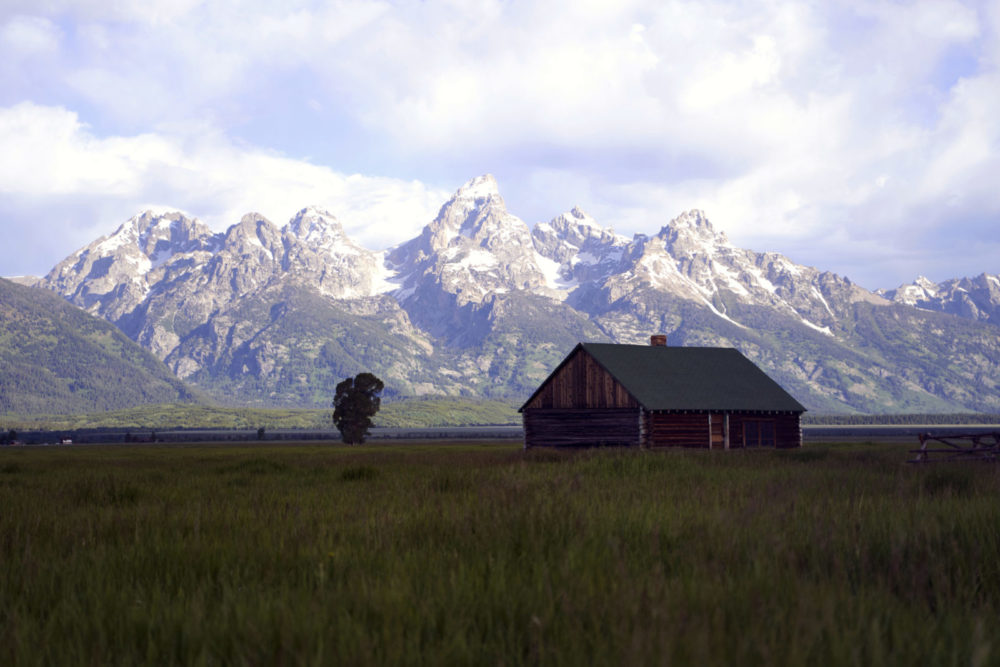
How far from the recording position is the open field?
3.86 meters

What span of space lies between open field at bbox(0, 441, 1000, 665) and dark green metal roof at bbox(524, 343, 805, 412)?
143ft

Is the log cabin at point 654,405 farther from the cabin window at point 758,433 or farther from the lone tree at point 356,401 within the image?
the lone tree at point 356,401

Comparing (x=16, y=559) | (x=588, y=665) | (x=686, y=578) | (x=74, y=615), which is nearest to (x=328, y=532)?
(x=16, y=559)

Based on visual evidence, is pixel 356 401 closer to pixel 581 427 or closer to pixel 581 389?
pixel 581 389

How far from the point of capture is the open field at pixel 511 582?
3.86 meters

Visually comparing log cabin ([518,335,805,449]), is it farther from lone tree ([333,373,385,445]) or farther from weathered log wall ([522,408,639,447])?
lone tree ([333,373,385,445])

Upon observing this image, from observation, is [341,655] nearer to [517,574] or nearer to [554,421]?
[517,574]

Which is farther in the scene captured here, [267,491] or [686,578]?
[267,491]

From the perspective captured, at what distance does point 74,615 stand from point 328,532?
321cm

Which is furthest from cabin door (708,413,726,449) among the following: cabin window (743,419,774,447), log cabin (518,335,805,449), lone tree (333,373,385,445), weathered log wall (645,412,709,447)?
lone tree (333,373,385,445)

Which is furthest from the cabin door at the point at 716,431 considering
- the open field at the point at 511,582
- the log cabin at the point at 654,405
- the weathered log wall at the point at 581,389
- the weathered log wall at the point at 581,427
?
the open field at the point at 511,582

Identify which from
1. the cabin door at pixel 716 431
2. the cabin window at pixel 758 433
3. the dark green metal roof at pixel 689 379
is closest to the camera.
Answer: the dark green metal roof at pixel 689 379

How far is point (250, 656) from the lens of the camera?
379cm

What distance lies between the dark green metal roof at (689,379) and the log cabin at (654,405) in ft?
0.28
